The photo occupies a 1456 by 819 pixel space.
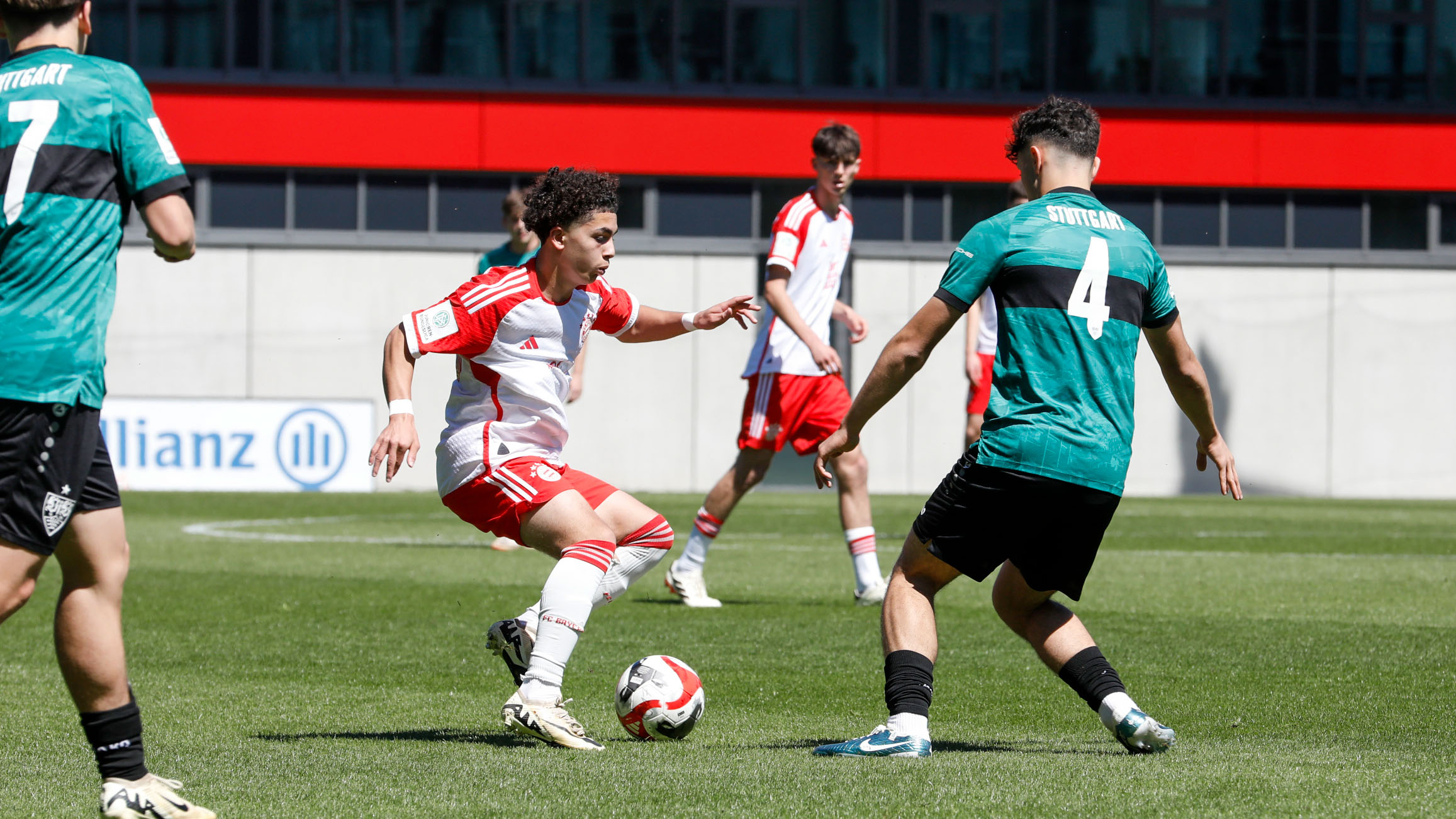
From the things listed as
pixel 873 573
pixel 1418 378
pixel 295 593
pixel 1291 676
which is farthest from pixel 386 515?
pixel 1418 378

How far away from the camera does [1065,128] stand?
15.4 feet

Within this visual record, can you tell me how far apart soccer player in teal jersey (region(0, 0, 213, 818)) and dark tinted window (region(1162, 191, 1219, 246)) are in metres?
25.1

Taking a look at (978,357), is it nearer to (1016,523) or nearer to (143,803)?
(1016,523)

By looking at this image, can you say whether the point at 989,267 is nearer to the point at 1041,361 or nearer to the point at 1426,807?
the point at 1041,361

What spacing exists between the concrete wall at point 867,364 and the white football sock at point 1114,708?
21.3 m

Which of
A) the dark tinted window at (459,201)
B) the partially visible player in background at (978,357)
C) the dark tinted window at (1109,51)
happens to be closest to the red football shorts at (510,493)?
the partially visible player in background at (978,357)

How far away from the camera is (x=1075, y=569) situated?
15.1 feet

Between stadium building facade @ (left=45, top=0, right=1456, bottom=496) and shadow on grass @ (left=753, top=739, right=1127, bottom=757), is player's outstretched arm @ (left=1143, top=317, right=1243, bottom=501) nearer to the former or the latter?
shadow on grass @ (left=753, top=739, right=1127, bottom=757)

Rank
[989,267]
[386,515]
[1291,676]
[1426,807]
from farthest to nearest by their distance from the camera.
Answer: [386,515] → [1291,676] → [989,267] → [1426,807]

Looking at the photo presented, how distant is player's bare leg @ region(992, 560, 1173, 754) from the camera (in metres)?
4.59

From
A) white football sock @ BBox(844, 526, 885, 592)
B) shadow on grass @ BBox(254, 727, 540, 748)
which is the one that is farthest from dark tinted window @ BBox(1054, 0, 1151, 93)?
shadow on grass @ BBox(254, 727, 540, 748)

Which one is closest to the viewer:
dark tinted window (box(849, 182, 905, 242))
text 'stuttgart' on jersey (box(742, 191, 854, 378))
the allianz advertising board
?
text 'stuttgart' on jersey (box(742, 191, 854, 378))

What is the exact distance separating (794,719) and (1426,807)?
2.11 metres

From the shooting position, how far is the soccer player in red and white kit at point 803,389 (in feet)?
28.9
